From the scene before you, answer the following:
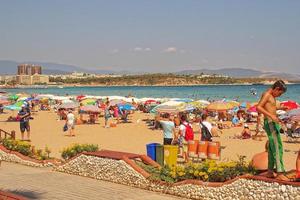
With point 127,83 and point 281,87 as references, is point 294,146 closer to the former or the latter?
point 281,87

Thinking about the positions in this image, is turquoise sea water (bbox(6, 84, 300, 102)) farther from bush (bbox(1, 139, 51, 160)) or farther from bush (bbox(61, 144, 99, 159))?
bush (bbox(61, 144, 99, 159))

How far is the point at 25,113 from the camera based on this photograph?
59.1 ft

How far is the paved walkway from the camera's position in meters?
8.52

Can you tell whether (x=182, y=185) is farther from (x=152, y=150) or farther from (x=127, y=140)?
(x=127, y=140)

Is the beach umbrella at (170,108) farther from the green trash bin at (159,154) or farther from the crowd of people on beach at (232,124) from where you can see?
the green trash bin at (159,154)

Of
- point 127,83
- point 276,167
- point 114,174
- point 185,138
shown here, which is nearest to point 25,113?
point 185,138

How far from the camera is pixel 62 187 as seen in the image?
30.7 feet

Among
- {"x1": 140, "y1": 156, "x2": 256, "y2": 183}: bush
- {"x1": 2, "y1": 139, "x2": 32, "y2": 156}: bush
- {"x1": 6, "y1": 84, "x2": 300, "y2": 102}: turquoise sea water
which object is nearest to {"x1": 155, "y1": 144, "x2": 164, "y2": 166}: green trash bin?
{"x1": 140, "y1": 156, "x2": 256, "y2": 183}: bush

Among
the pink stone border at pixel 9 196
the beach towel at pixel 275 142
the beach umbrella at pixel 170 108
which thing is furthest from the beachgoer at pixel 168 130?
the beach umbrella at pixel 170 108

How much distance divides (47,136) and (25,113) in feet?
11.5

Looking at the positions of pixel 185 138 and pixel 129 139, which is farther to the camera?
pixel 129 139

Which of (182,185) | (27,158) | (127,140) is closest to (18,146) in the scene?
(27,158)

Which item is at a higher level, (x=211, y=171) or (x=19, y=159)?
(x=211, y=171)

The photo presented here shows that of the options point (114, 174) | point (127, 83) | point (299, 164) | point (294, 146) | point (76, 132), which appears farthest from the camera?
point (127, 83)
